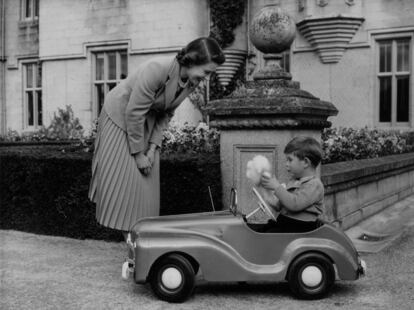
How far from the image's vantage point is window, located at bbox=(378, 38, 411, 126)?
43.8 ft

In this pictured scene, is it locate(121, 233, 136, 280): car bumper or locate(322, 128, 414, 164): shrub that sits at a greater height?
locate(322, 128, 414, 164): shrub

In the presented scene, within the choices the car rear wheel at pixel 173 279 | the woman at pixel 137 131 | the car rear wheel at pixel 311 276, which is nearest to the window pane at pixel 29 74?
the woman at pixel 137 131

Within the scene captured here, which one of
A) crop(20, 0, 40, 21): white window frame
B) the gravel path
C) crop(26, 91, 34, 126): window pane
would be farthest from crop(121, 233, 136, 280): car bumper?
crop(20, 0, 40, 21): white window frame

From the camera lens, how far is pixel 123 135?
13.7 ft

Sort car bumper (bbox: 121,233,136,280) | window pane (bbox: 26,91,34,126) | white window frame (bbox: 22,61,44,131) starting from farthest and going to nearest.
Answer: window pane (bbox: 26,91,34,126) → white window frame (bbox: 22,61,44,131) → car bumper (bbox: 121,233,136,280)

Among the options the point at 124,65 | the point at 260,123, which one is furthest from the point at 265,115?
the point at 124,65

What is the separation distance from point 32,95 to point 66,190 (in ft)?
44.1

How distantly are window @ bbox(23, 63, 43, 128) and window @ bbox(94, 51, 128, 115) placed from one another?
260cm

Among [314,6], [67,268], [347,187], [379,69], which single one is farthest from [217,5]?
[67,268]

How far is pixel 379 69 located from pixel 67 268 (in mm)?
10555

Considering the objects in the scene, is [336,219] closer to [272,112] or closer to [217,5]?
[272,112]

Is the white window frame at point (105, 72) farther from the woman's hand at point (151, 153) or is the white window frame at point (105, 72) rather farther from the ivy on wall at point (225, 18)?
the woman's hand at point (151, 153)

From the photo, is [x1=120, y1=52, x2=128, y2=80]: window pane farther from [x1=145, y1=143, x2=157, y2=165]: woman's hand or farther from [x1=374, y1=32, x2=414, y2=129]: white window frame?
[x1=145, y1=143, x2=157, y2=165]: woman's hand

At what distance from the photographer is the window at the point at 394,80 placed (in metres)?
13.3
